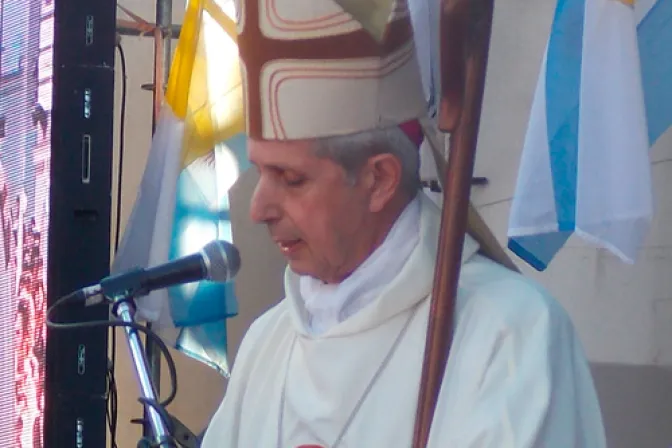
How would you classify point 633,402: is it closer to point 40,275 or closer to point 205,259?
point 205,259

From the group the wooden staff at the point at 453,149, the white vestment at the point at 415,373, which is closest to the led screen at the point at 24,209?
the white vestment at the point at 415,373

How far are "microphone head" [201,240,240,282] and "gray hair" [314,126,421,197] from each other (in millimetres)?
493

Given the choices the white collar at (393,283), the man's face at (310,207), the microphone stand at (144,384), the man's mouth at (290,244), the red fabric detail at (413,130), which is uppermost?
the red fabric detail at (413,130)

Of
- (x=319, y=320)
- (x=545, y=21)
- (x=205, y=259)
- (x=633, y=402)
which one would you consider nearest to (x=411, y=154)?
(x=319, y=320)

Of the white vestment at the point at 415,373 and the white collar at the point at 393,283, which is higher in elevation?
the white collar at the point at 393,283

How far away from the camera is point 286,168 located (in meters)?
2.28

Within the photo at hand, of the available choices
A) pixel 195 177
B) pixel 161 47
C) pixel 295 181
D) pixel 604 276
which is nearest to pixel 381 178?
pixel 295 181

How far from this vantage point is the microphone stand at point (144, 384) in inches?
101

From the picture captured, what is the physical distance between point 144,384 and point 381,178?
2.45ft

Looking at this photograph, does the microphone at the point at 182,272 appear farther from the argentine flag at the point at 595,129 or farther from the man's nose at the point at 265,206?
the argentine flag at the point at 595,129

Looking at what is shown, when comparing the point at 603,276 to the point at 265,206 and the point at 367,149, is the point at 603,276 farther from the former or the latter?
the point at 265,206

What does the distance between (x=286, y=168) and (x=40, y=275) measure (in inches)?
62.6

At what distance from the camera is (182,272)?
8.80 ft

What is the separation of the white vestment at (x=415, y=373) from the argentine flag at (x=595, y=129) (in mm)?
479
